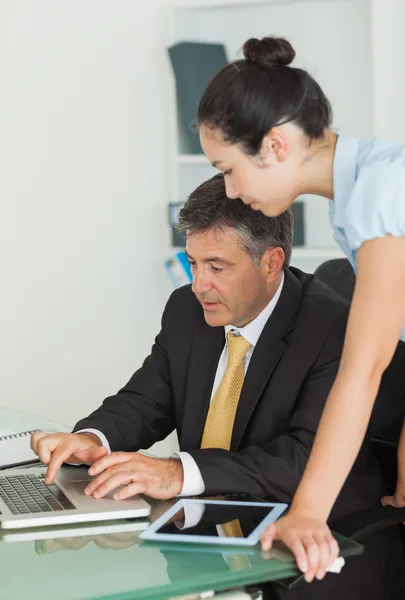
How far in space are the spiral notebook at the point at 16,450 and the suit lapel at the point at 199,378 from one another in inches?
13.5

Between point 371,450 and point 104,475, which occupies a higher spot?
point 104,475

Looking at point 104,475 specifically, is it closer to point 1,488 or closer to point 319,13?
point 1,488

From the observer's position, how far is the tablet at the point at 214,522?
144cm

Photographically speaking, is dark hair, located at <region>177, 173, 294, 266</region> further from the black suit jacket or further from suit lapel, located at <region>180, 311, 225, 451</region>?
suit lapel, located at <region>180, 311, 225, 451</region>

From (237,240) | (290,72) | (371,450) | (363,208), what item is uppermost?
(290,72)

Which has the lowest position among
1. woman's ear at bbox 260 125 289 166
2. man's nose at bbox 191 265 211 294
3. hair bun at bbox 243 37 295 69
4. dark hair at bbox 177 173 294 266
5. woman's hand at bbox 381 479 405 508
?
woman's hand at bbox 381 479 405 508

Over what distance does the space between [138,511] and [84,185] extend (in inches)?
107

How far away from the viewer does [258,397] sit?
6.60ft

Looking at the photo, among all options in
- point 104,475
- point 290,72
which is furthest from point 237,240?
point 104,475

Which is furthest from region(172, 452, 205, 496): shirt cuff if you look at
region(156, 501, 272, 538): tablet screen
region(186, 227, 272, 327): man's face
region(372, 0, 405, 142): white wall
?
region(372, 0, 405, 142): white wall

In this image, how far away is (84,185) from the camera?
4.13 metres

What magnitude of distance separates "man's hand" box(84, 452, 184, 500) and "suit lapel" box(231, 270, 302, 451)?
0.90ft

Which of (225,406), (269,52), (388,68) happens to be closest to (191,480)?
(225,406)

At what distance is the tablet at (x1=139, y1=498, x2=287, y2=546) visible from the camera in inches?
56.7
